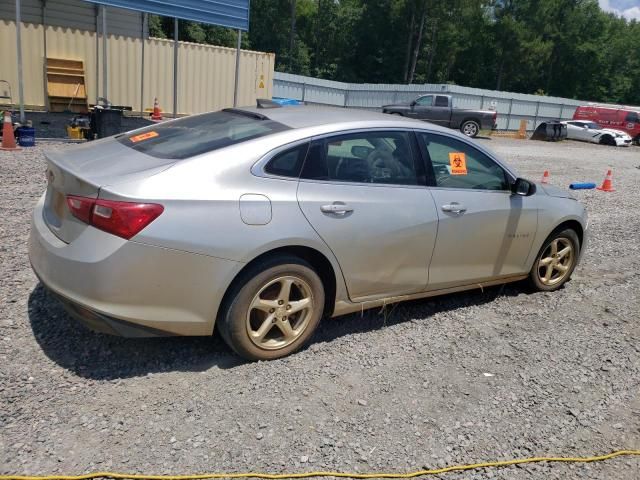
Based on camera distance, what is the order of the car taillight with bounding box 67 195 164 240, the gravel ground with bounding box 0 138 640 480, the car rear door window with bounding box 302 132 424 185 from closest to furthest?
the gravel ground with bounding box 0 138 640 480
the car taillight with bounding box 67 195 164 240
the car rear door window with bounding box 302 132 424 185

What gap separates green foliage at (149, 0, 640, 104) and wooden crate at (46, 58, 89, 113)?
38.8 metres

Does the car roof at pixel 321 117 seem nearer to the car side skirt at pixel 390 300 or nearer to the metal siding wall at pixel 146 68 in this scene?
the car side skirt at pixel 390 300

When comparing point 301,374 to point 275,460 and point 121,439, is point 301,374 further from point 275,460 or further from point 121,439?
point 121,439

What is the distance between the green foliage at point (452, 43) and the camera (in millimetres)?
56406

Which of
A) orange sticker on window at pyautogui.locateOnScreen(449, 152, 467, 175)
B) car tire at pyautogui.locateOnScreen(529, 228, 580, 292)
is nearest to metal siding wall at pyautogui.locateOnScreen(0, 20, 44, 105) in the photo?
orange sticker on window at pyautogui.locateOnScreen(449, 152, 467, 175)

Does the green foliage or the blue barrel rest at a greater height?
the green foliage

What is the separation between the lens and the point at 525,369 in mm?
3953

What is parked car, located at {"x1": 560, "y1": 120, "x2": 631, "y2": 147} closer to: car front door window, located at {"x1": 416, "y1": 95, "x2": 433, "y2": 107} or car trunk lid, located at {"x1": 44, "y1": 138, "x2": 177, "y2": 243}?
car front door window, located at {"x1": 416, "y1": 95, "x2": 433, "y2": 107}

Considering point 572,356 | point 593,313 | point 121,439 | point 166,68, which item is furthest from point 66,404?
point 166,68

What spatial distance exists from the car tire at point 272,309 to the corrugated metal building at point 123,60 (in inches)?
597

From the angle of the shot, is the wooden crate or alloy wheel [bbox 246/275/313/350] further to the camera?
the wooden crate

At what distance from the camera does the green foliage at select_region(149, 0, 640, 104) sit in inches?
2221

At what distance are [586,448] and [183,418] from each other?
7.19ft

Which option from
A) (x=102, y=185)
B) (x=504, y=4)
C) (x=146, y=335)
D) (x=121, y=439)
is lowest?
(x=121, y=439)
